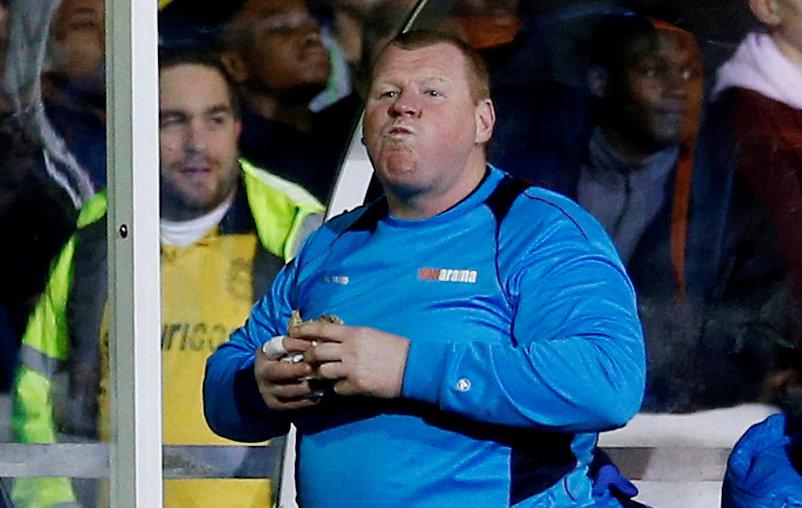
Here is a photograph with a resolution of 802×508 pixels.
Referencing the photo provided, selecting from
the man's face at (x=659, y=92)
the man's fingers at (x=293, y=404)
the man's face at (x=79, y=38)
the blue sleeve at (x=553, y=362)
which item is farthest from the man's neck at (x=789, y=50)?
the man's fingers at (x=293, y=404)

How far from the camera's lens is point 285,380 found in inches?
85.7

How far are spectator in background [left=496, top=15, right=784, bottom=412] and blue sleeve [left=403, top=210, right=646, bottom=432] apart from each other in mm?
1047

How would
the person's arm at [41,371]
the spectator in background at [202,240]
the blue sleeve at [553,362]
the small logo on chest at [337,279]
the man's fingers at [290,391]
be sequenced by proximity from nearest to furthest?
the blue sleeve at [553,362] < the man's fingers at [290,391] < the small logo on chest at [337,279] < the person's arm at [41,371] < the spectator in background at [202,240]

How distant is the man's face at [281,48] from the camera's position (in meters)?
3.21

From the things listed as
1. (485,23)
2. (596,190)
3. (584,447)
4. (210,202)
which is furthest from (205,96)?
(584,447)

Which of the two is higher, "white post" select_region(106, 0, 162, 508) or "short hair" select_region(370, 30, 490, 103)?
"short hair" select_region(370, 30, 490, 103)

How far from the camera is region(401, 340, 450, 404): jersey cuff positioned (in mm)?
2070

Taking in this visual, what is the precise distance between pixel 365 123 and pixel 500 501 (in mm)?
590

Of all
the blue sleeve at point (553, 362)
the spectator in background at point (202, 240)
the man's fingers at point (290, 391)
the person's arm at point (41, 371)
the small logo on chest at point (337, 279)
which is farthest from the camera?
the spectator in background at point (202, 240)

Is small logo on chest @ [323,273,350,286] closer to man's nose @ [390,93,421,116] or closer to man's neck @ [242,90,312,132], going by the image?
man's nose @ [390,93,421,116]

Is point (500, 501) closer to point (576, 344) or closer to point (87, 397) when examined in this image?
point (576, 344)

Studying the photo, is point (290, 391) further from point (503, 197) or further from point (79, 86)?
point (79, 86)

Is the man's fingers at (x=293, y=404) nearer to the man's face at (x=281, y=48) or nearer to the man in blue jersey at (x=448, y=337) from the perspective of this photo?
the man in blue jersey at (x=448, y=337)

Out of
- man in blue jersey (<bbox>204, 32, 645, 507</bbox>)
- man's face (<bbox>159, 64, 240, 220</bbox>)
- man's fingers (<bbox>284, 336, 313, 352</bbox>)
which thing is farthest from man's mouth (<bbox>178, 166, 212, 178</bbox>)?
man's fingers (<bbox>284, 336, 313, 352</bbox>)
